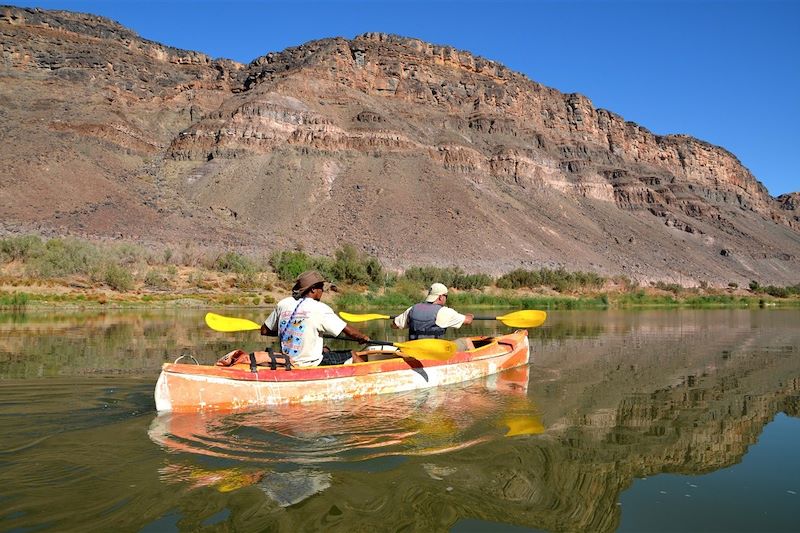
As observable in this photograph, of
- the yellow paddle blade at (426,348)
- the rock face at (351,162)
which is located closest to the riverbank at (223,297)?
the rock face at (351,162)

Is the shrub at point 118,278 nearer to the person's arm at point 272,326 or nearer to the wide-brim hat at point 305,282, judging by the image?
the person's arm at point 272,326

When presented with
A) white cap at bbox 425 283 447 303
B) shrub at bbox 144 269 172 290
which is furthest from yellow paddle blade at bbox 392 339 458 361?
shrub at bbox 144 269 172 290

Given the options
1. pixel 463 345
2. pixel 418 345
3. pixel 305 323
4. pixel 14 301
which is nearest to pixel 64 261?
pixel 14 301

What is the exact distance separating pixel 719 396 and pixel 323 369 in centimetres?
599

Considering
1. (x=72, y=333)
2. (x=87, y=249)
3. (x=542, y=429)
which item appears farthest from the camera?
(x=87, y=249)

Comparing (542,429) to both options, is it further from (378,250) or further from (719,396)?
(378,250)

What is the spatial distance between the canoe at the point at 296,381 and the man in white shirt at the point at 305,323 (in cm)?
28

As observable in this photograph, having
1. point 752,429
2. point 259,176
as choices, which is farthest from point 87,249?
point 752,429

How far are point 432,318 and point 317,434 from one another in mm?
4055

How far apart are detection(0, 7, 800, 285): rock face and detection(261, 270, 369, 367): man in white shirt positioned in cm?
4823

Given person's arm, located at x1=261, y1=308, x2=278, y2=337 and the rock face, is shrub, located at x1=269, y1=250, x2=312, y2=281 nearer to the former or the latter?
the rock face

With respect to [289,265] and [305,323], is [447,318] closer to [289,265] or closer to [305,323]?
[305,323]

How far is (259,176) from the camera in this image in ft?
236

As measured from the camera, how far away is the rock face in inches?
2458
